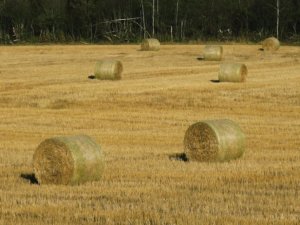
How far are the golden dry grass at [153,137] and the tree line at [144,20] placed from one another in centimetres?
2131

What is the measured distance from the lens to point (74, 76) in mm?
35312

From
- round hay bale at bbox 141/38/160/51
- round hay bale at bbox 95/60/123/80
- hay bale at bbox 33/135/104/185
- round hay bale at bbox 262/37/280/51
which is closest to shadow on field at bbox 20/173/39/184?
hay bale at bbox 33/135/104/185

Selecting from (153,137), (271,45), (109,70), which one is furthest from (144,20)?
(153,137)

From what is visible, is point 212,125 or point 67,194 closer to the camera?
point 67,194

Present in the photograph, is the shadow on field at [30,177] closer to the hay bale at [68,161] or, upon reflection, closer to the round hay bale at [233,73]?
the hay bale at [68,161]

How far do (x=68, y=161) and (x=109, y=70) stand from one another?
67.3 ft

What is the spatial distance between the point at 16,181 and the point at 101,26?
58.3 metres

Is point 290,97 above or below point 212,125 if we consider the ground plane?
below

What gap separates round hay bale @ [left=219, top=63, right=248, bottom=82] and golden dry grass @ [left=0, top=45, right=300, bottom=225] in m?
0.39

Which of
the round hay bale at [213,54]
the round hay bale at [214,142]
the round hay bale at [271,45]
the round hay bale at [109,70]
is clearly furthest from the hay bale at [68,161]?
the round hay bale at [271,45]

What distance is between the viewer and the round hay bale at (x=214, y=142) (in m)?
15.2

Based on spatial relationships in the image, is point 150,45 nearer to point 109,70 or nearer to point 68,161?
point 109,70

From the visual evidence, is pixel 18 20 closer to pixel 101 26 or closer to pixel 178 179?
pixel 101 26

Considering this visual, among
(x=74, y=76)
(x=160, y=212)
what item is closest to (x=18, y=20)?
(x=74, y=76)
